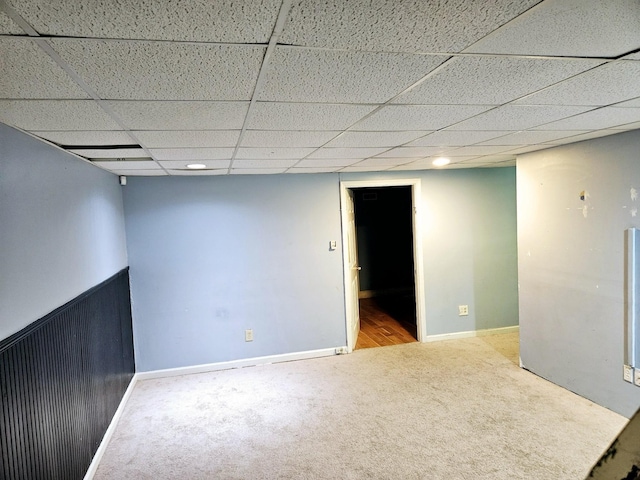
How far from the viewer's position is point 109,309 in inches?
122

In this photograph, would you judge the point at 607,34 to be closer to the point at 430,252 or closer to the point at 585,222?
the point at 585,222

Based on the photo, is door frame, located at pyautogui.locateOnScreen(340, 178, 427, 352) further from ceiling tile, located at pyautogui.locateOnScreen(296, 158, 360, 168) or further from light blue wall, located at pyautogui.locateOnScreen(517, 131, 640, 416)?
light blue wall, located at pyautogui.locateOnScreen(517, 131, 640, 416)

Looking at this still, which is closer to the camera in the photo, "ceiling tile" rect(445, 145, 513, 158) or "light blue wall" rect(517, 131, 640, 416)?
"light blue wall" rect(517, 131, 640, 416)

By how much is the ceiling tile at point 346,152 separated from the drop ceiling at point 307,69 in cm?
37

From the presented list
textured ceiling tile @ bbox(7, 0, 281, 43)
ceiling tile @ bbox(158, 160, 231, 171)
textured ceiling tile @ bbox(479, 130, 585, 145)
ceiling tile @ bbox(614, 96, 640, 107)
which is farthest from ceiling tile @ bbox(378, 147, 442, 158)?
textured ceiling tile @ bbox(7, 0, 281, 43)

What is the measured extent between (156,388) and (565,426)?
3.57 metres

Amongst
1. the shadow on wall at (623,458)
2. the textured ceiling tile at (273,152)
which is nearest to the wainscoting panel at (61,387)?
the textured ceiling tile at (273,152)

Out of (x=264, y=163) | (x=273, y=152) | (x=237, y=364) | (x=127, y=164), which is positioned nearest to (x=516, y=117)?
(x=273, y=152)

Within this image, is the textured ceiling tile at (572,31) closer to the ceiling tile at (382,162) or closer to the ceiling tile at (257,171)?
the ceiling tile at (382,162)

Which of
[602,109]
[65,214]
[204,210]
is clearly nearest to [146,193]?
[204,210]

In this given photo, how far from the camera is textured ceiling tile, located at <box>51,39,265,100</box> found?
1.02 m

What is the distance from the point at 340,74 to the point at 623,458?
1222mm

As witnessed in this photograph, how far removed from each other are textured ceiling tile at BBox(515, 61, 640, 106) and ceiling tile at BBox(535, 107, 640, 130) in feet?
0.80

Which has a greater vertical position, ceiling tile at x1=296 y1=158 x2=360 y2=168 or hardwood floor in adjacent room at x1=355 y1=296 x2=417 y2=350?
ceiling tile at x1=296 y1=158 x2=360 y2=168
